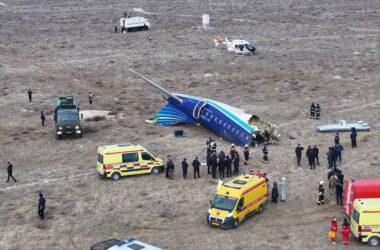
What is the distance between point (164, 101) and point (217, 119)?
11.8 metres

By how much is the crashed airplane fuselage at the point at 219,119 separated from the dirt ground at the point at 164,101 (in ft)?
2.87

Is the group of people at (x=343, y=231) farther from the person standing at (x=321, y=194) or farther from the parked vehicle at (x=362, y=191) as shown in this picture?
the person standing at (x=321, y=194)

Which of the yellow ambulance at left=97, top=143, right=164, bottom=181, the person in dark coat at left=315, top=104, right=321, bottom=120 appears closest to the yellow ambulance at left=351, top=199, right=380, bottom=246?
the yellow ambulance at left=97, top=143, right=164, bottom=181

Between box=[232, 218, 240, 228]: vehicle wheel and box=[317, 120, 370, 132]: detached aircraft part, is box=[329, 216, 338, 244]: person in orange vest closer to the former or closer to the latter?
box=[232, 218, 240, 228]: vehicle wheel

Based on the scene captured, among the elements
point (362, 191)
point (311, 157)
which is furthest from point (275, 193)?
point (311, 157)

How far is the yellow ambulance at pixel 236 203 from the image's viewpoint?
1271 inches

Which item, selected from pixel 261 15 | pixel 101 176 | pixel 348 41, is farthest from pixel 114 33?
pixel 101 176

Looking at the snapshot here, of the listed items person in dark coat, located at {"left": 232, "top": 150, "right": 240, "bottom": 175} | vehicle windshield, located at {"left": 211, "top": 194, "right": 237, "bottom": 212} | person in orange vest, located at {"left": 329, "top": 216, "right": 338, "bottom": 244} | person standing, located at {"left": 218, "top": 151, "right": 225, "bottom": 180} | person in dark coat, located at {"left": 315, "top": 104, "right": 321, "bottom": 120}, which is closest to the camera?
person in orange vest, located at {"left": 329, "top": 216, "right": 338, "bottom": 244}

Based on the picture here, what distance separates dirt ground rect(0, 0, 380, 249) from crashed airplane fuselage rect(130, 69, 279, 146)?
0.87 meters

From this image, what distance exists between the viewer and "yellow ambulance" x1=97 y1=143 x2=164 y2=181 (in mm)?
39188

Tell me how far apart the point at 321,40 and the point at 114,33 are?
25819mm

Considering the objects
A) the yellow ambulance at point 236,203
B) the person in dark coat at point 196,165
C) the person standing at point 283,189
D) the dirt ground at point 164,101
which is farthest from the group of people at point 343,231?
the person in dark coat at point 196,165

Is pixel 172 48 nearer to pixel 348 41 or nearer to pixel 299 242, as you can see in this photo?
pixel 348 41

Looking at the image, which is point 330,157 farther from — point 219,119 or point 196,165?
point 219,119
